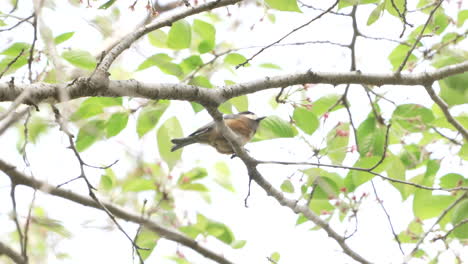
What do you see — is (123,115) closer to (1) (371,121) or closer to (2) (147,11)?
(2) (147,11)

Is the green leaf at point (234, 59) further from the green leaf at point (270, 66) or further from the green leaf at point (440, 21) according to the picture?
the green leaf at point (440, 21)

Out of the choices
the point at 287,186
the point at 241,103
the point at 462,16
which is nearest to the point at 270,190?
the point at 287,186

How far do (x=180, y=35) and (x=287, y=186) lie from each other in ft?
3.39

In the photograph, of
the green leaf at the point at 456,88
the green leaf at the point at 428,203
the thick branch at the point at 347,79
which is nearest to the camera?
the thick branch at the point at 347,79

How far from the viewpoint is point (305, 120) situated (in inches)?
121

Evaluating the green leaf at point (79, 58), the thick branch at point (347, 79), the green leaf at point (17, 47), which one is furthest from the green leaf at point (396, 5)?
the green leaf at point (17, 47)

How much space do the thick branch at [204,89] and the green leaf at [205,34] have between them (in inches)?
19.6

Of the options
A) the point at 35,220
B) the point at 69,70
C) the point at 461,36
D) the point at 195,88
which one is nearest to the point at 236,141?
the point at 195,88

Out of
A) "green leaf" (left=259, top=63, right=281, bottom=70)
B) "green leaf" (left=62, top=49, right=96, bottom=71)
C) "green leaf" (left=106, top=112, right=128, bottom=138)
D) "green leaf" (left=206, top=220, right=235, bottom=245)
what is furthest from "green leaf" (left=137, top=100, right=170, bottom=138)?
"green leaf" (left=206, top=220, right=235, bottom=245)

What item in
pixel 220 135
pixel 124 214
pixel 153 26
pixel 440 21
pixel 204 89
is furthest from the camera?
pixel 220 135

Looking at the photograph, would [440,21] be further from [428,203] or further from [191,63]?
[191,63]

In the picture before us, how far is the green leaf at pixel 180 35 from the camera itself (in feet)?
9.62

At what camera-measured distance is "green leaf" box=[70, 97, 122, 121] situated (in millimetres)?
2832

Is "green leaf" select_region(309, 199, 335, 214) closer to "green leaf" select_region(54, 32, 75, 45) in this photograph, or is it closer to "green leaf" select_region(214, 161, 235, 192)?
"green leaf" select_region(214, 161, 235, 192)
